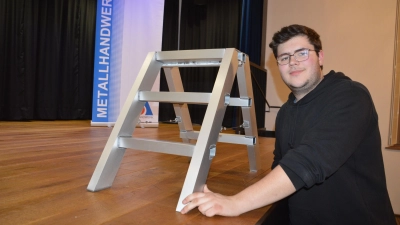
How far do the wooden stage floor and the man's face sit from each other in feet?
1.62

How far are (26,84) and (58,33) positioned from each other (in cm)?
101

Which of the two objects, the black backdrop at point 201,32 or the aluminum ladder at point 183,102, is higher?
the black backdrop at point 201,32

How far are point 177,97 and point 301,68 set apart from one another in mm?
484

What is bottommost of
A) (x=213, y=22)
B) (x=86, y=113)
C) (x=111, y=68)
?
(x=86, y=113)

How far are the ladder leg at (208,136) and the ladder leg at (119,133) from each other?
33 centimetres

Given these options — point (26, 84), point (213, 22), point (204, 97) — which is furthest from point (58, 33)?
point (204, 97)

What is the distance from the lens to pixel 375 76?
17.1ft

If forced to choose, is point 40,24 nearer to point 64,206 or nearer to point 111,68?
point 111,68

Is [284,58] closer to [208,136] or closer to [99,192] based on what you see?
[208,136]

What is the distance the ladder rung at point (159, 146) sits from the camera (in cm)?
109

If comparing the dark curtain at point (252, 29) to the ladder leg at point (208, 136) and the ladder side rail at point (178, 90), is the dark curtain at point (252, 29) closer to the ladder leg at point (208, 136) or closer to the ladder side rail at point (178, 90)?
the ladder side rail at point (178, 90)

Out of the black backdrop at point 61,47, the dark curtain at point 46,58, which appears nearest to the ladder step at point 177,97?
the black backdrop at point 61,47

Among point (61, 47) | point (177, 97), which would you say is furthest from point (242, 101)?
point (61, 47)

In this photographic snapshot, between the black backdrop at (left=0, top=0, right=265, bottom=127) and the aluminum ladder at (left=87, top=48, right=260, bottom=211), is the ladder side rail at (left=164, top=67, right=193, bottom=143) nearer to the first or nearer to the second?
the aluminum ladder at (left=87, top=48, right=260, bottom=211)
